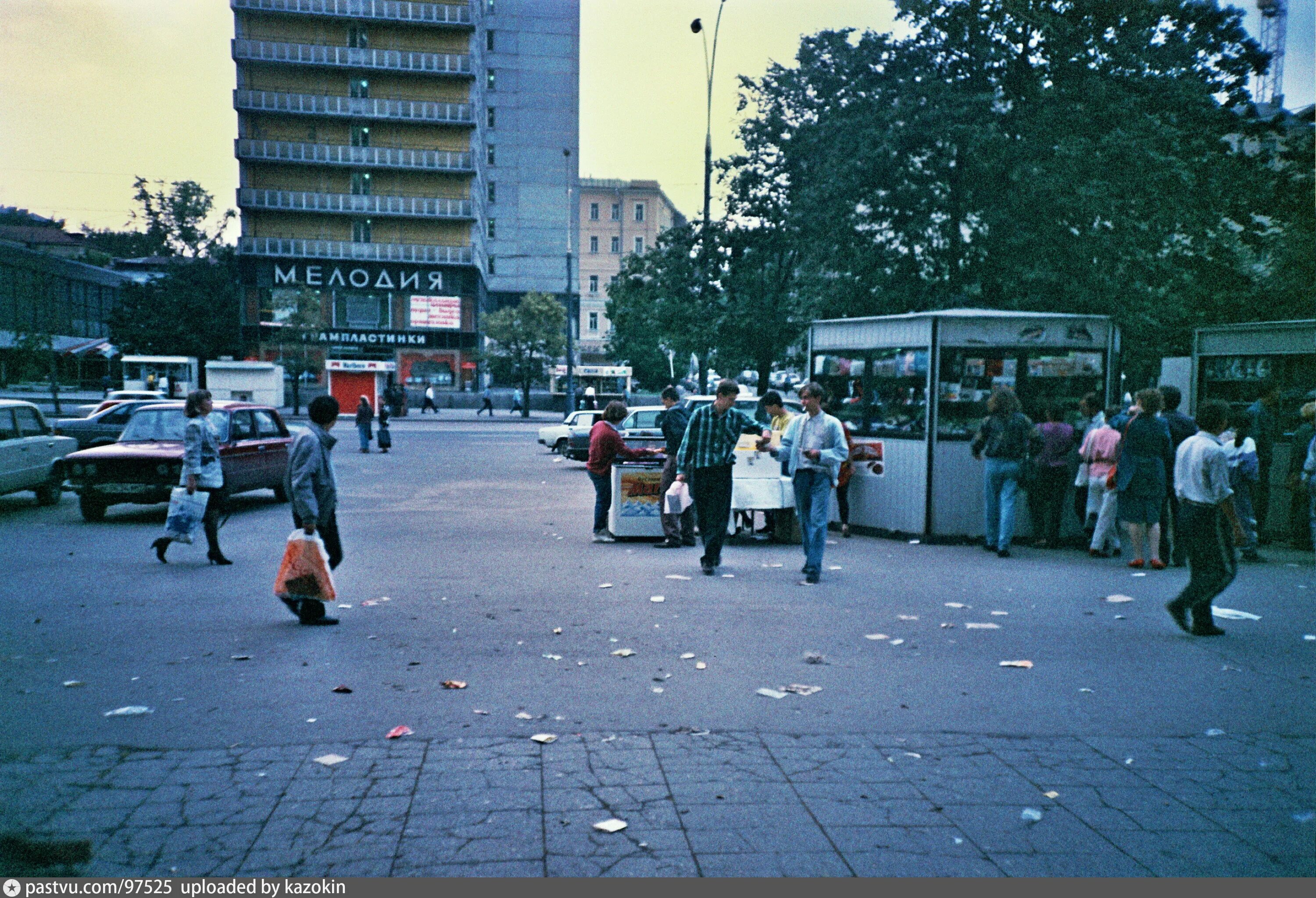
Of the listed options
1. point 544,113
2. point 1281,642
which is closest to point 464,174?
point 544,113

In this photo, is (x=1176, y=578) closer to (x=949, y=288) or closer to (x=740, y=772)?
(x=740, y=772)

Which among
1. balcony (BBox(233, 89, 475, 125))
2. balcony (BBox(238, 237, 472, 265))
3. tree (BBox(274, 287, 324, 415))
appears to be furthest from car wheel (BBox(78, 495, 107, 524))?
balcony (BBox(233, 89, 475, 125))

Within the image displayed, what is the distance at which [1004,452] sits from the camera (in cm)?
1155

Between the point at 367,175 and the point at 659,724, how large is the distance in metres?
65.1

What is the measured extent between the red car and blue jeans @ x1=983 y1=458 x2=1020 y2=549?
8742 mm

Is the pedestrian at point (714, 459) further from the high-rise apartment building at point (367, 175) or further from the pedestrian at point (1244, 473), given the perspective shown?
the high-rise apartment building at point (367, 175)

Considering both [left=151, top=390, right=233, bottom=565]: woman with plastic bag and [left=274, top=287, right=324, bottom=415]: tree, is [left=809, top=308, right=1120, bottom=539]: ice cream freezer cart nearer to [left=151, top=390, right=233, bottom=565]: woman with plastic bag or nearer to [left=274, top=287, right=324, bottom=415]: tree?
[left=151, top=390, right=233, bottom=565]: woman with plastic bag

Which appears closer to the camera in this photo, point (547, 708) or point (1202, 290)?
point (547, 708)

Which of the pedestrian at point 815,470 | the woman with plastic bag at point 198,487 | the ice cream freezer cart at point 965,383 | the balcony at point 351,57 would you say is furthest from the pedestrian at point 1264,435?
the balcony at point 351,57

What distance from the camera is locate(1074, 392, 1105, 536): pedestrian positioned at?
12.2 metres

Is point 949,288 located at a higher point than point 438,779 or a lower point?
higher

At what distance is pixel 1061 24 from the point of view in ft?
56.2

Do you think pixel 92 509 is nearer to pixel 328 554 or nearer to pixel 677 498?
pixel 328 554

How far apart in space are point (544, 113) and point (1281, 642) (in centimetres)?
8275
